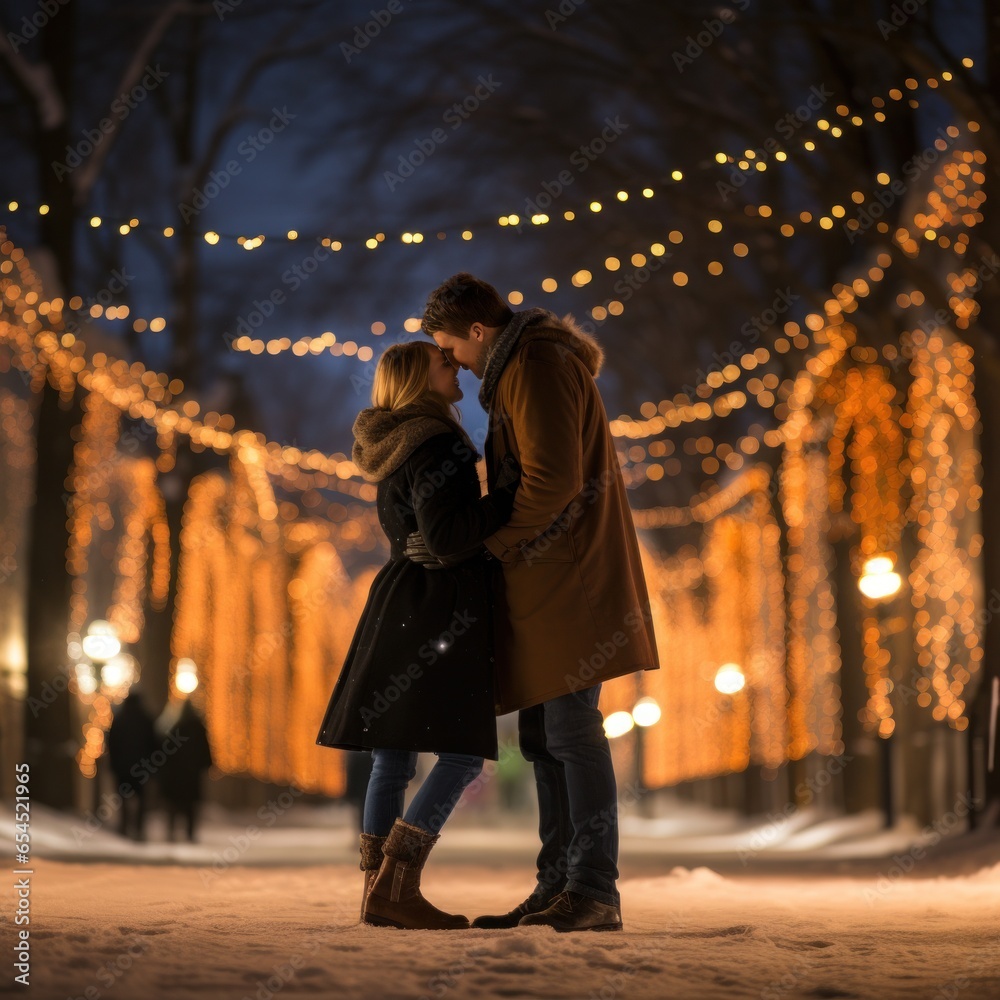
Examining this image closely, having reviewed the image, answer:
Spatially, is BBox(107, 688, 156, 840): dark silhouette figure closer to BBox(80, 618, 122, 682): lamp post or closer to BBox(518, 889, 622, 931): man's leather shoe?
BBox(80, 618, 122, 682): lamp post

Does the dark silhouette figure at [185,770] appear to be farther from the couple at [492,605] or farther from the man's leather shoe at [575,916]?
the man's leather shoe at [575,916]

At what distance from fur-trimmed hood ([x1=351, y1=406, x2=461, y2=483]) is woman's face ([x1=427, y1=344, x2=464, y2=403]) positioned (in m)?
0.12

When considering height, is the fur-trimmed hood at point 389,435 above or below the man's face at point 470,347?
below

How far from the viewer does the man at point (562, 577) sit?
5824 mm

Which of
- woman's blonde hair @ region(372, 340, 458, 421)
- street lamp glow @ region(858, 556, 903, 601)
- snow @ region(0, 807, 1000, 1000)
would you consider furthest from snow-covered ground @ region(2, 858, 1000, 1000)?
street lamp glow @ region(858, 556, 903, 601)

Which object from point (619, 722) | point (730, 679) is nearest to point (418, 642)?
point (730, 679)

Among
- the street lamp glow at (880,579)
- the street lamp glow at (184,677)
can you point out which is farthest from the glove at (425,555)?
the street lamp glow at (184,677)

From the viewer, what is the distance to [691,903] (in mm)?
7363

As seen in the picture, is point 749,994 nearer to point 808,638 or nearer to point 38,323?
point 38,323

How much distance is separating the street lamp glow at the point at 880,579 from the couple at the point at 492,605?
1050 centimetres

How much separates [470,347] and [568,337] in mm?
358

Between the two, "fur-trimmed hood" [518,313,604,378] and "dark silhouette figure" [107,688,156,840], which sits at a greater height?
"fur-trimmed hood" [518,313,604,378]

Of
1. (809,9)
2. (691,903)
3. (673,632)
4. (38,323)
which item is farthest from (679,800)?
(691,903)

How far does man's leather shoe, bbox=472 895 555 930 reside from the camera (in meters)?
5.98
